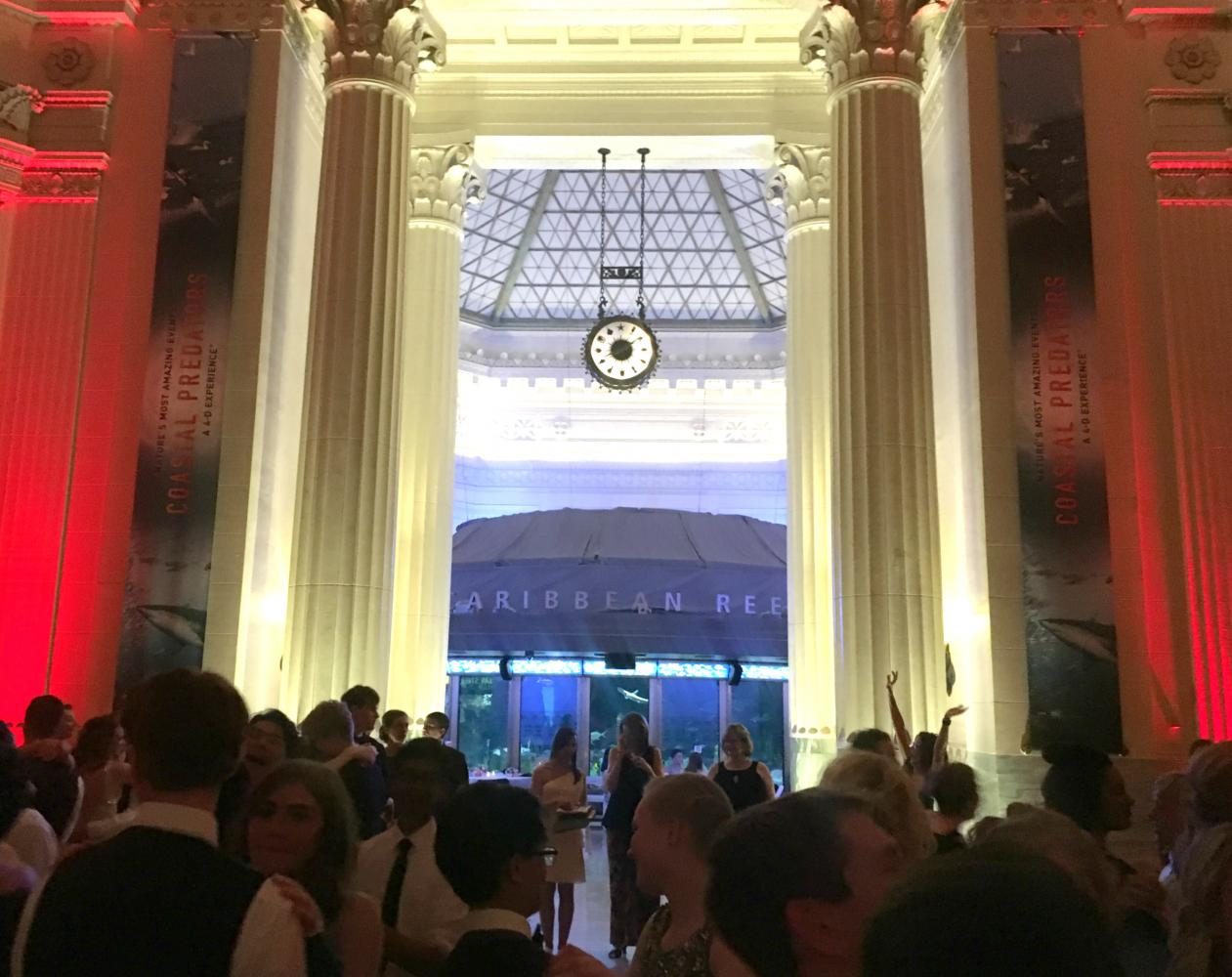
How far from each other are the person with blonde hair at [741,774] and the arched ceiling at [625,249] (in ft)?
71.4

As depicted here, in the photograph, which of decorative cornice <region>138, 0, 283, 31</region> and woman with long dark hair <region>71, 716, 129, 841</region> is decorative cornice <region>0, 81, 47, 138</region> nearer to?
decorative cornice <region>138, 0, 283, 31</region>

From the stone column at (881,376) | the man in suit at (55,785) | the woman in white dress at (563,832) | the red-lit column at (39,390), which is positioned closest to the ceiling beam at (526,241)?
the stone column at (881,376)

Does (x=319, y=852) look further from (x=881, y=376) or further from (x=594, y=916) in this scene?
(x=881, y=376)

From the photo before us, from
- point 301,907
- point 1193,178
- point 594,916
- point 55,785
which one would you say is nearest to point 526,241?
point 1193,178

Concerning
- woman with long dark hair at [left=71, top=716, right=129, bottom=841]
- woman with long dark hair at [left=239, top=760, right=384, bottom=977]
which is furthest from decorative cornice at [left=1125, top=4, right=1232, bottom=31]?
woman with long dark hair at [left=239, top=760, right=384, bottom=977]

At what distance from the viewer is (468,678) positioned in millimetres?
22672

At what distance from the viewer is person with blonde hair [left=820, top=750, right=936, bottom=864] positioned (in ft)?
11.1

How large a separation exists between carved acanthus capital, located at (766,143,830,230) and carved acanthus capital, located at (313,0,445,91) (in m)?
5.41

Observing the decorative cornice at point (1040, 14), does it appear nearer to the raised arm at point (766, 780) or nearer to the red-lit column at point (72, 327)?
the raised arm at point (766, 780)

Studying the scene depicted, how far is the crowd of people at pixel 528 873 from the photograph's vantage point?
113cm

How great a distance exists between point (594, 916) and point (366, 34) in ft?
29.4

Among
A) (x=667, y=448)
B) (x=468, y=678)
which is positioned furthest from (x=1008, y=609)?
(x=667, y=448)

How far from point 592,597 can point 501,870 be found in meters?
18.4

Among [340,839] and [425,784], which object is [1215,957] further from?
[425,784]
